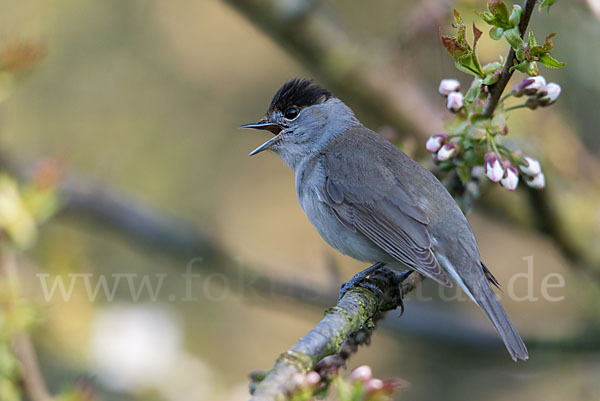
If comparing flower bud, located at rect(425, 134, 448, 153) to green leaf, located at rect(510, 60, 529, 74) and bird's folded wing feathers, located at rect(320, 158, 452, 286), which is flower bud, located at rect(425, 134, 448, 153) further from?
green leaf, located at rect(510, 60, 529, 74)

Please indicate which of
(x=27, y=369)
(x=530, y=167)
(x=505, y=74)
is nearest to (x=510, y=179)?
(x=530, y=167)

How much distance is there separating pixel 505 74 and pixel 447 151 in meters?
0.67

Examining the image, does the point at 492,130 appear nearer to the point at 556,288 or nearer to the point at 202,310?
the point at 556,288

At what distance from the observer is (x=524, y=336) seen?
5.32 metres

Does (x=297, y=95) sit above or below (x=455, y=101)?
above

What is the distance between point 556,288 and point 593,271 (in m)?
2.87

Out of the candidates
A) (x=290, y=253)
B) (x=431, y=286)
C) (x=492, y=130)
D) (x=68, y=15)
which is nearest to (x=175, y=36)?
(x=68, y=15)

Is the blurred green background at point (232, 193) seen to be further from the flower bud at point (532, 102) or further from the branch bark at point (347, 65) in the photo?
the flower bud at point (532, 102)

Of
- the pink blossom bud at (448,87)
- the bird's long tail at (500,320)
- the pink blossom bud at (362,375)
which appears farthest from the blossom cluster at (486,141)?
the pink blossom bud at (362,375)

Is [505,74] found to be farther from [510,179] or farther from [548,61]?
[510,179]

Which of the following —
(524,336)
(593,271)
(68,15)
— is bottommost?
(524,336)

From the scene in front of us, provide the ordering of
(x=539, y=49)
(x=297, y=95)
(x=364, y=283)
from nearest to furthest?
(x=539, y=49)
(x=364, y=283)
(x=297, y=95)

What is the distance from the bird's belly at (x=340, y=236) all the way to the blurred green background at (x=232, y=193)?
1.02m

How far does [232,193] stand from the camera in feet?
32.2
